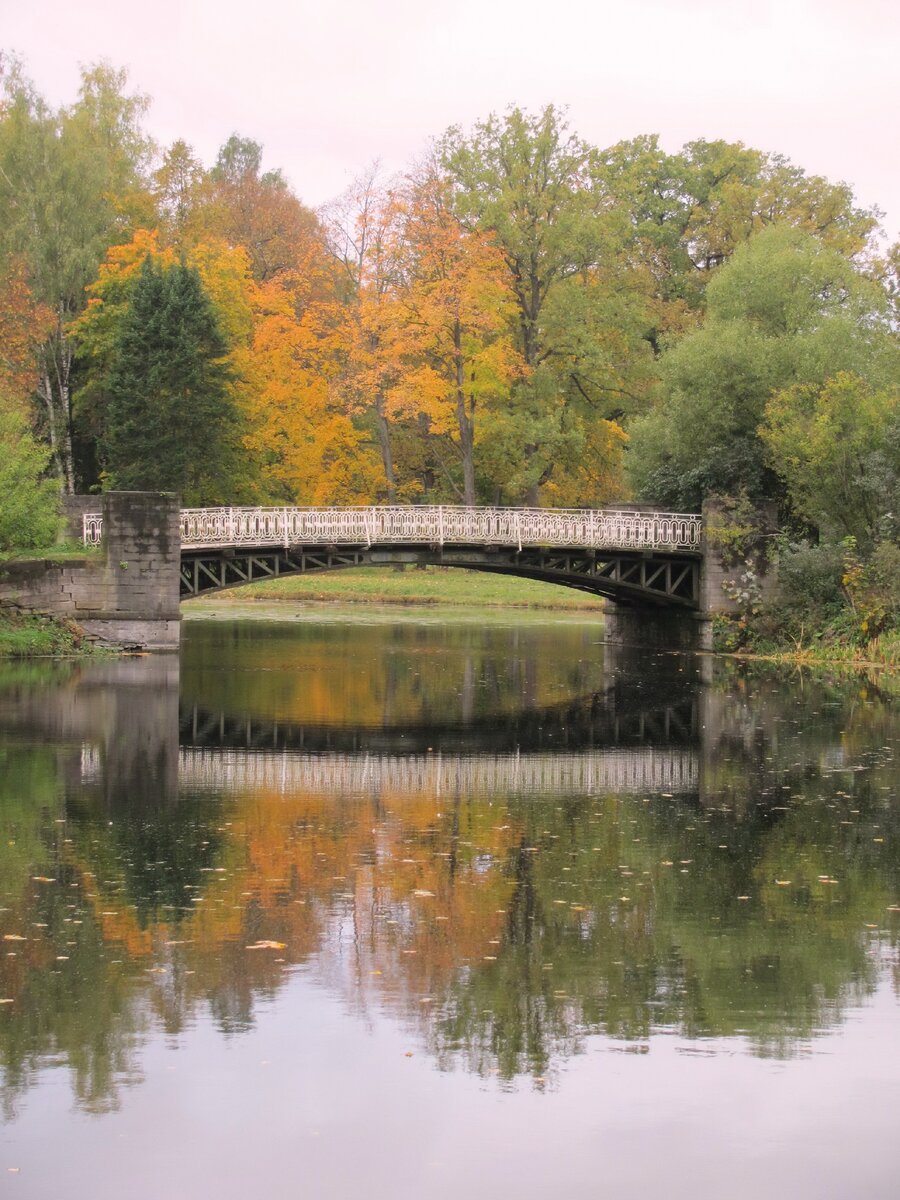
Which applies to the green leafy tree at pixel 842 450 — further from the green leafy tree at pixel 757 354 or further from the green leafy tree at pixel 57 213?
the green leafy tree at pixel 57 213

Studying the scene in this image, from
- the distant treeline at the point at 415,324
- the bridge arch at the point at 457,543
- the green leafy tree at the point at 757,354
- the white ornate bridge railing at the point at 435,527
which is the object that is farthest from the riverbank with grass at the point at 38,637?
the green leafy tree at the point at 757,354

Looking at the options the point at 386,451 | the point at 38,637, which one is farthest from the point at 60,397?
the point at 38,637

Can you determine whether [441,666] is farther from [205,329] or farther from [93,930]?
[93,930]

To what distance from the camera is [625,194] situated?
5319 centimetres

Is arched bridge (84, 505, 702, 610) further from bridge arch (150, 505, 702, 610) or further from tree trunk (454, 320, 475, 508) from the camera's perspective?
tree trunk (454, 320, 475, 508)

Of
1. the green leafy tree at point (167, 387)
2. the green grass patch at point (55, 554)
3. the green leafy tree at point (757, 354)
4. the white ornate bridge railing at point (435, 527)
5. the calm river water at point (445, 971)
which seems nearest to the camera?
the calm river water at point (445, 971)

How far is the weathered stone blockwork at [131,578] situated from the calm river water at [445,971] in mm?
14666

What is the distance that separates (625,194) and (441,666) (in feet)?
83.8

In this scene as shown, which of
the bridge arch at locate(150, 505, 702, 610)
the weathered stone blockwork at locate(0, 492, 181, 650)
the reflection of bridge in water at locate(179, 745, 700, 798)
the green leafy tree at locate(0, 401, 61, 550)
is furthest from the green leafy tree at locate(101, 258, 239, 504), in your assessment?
the reflection of bridge in water at locate(179, 745, 700, 798)

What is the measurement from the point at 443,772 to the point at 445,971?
9149mm

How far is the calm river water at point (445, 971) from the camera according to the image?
6473 mm

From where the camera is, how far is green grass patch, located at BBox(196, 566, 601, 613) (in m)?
55.9

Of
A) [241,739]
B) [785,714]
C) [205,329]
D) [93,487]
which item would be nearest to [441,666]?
[785,714]

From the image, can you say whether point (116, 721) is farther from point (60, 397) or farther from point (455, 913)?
point (60, 397)
